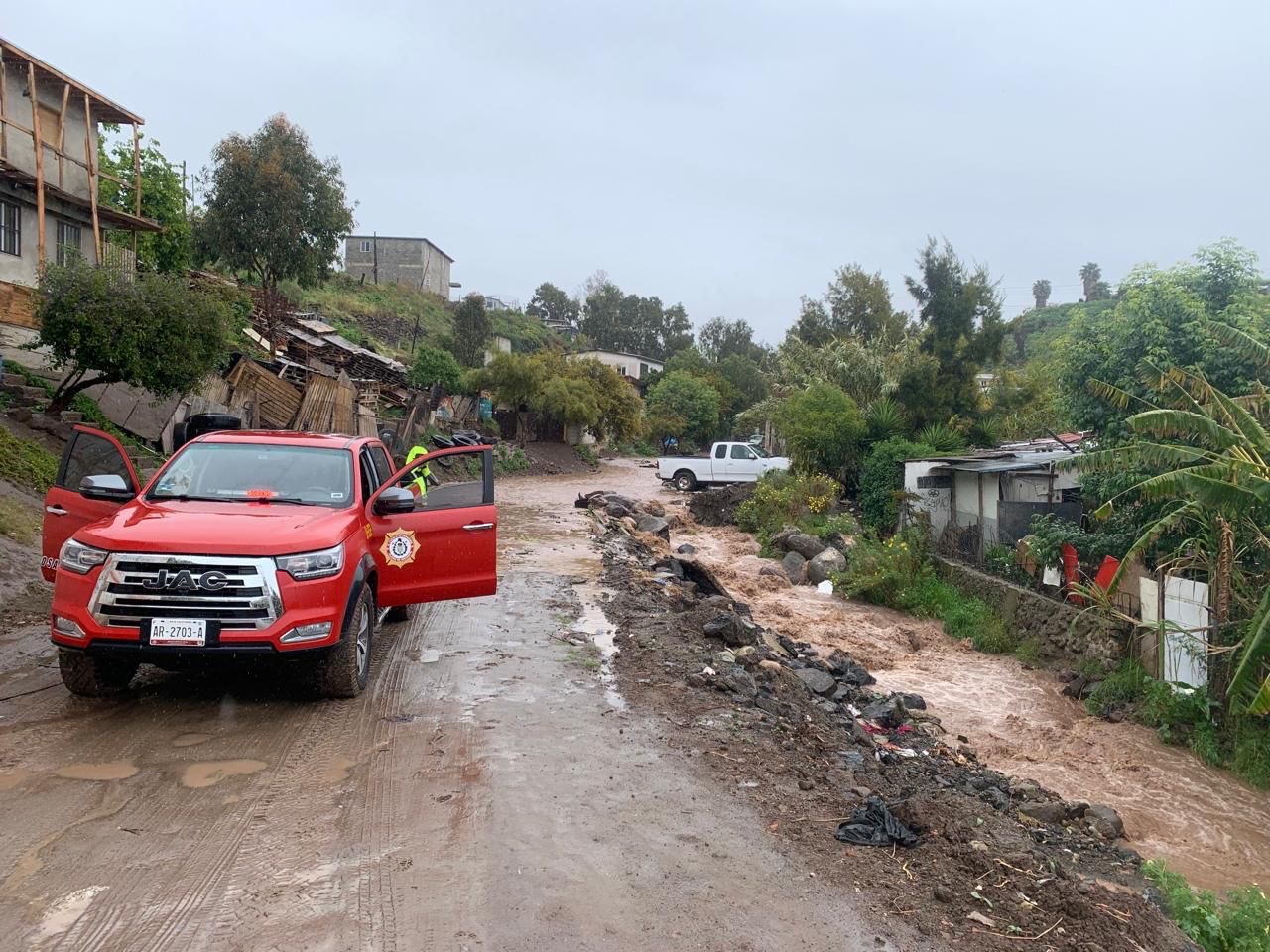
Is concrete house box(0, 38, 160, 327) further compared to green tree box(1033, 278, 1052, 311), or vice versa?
green tree box(1033, 278, 1052, 311)

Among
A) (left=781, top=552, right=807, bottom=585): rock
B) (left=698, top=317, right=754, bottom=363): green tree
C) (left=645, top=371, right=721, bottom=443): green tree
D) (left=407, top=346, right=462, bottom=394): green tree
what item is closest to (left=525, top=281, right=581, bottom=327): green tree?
(left=698, top=317, right=754, bottom=363): green tree

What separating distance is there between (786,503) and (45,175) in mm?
18991

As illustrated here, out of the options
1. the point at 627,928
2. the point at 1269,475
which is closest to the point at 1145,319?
the point at 1269,475

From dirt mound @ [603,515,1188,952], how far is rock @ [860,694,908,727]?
29mm

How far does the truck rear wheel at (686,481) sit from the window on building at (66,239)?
20596 mm

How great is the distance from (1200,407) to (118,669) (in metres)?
10.9

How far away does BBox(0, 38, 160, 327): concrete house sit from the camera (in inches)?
736

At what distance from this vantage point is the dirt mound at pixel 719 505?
28297 mm

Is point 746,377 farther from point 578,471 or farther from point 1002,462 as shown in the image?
point 1002,462

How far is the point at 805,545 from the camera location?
21328 millimetres

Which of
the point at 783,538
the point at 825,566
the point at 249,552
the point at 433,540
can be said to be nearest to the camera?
the point at 249,552

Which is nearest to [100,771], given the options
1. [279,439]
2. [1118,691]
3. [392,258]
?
[279,439]

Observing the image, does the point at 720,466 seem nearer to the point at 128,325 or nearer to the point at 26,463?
the point at 128,325

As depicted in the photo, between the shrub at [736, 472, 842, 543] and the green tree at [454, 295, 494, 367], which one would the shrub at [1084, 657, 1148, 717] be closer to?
the shrub at [736, 472, 842, 543]
